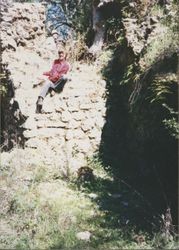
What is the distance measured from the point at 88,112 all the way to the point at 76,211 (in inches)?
130

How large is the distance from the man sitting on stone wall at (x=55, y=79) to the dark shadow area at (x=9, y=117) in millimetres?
508

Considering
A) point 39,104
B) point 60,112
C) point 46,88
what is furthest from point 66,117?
point 46,88

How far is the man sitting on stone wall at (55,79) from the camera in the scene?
960 centimetres

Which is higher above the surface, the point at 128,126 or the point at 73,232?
the point at 128,126

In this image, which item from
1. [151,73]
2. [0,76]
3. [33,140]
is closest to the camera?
[151,73]

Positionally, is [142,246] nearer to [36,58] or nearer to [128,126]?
[128,126]

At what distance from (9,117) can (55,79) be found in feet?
5.06

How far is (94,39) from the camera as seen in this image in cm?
1206

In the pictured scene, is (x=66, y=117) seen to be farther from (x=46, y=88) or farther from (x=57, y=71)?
(x=57, y=71)

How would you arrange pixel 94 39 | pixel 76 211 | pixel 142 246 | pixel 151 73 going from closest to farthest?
pixel 142 246
pixel 76 211
pixel 151 73
pixel 94 39

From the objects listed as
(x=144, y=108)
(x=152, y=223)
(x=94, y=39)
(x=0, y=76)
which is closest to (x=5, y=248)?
(x=152, y=223)

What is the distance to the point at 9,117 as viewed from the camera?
10680 mm

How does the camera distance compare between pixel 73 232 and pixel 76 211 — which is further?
pixel 76 211

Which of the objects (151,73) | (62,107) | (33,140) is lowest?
(33,140)
